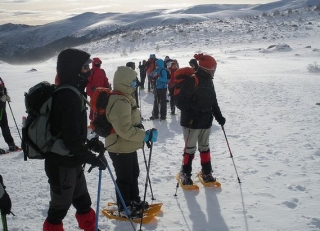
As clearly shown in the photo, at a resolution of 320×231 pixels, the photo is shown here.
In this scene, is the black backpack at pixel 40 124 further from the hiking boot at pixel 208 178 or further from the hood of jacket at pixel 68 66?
the hiking boot at pixel 208 178

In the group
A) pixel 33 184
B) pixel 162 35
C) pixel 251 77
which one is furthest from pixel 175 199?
pixel 162 35

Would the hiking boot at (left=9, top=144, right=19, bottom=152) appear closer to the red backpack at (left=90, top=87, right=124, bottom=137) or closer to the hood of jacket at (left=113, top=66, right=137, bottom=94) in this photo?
the red backpack at (left=90, top=87, right=124, bottom=137)

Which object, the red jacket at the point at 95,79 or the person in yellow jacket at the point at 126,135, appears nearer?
the person in yellow jacket at the point at 126,135

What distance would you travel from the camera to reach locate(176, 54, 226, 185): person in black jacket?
16.7ft

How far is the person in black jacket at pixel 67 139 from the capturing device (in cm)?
303

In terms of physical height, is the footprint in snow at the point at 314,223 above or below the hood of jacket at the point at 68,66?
below

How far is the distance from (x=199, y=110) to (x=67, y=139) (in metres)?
2.60

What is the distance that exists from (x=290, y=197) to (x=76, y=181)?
3.22 m

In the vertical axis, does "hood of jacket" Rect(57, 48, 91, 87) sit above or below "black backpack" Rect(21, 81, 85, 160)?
above

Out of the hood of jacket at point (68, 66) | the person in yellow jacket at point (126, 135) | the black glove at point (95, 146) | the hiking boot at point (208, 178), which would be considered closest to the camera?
the hood of jacket at point (68, 66)

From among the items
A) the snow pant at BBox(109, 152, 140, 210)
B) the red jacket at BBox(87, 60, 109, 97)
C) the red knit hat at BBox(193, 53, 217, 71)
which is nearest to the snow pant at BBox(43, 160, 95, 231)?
the snow pant at BBox(109, 152, 140, 210)

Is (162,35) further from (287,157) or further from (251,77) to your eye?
(287,157)

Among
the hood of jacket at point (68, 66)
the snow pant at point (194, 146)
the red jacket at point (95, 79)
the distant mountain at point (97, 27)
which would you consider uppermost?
the distant mountain at point (97, 27)

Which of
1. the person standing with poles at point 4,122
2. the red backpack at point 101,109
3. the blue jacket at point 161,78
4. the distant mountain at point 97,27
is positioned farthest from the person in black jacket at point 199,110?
the distant mountain at point 97,27
